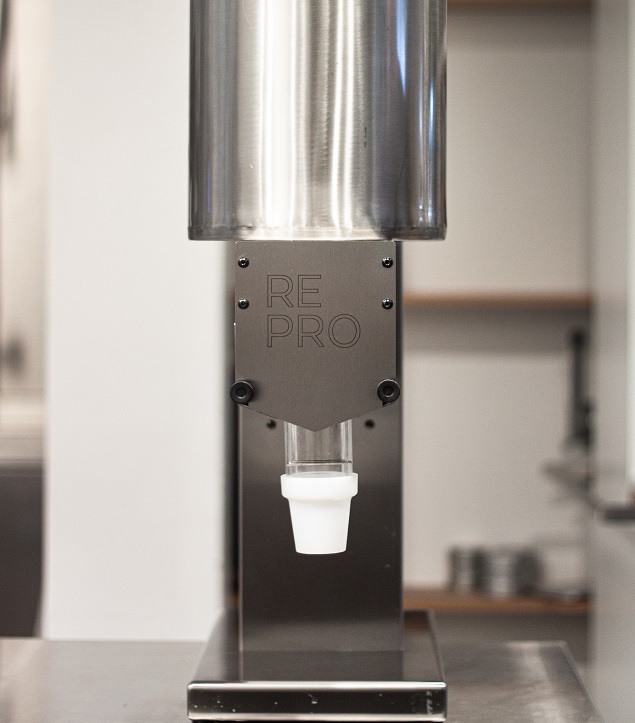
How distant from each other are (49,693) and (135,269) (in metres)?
1.31

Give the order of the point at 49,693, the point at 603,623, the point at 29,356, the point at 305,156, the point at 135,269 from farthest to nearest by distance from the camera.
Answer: the point at 29,356, the point at 603,623, the point at 135,269, the point at 49,693, the point at 305,156

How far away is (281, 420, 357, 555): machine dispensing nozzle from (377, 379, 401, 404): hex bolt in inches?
1.5

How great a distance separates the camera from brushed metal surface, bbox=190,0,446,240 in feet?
1.81

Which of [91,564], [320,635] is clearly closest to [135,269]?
[91,564]

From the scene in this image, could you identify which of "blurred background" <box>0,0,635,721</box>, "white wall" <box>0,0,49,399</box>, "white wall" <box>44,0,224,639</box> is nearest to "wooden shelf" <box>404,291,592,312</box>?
"blurred background" <box>0,0,635,721</box>

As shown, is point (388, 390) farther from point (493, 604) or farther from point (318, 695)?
point (493, 604)

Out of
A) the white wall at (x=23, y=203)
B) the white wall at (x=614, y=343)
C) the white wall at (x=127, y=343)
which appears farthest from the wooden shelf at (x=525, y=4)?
the white wall at (x=23, y=203)

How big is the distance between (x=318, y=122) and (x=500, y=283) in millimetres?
2098

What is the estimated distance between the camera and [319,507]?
60cm

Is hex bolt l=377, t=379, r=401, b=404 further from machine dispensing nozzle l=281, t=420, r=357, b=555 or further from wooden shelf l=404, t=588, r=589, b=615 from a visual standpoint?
wooden shelf l=404, t=588, r=589, b=615

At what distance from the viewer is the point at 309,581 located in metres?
0.71

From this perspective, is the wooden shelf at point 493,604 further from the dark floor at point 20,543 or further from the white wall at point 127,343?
the dark floor at point 20,543

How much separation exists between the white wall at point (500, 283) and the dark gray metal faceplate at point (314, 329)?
197cm

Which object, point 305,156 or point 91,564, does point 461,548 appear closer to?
point 91,564
